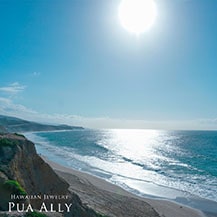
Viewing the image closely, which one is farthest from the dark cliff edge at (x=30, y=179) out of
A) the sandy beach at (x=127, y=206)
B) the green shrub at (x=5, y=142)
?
the sandy beach at (x=127, y=206)

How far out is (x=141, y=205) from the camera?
2064cm

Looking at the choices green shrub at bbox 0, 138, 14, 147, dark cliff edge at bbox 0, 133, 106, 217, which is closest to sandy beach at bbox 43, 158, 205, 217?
dark cliff edge at bbox 0, 133, 106, 217

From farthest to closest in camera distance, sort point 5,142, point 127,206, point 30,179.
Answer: point 127,206 → point 5,142 → point 30,179

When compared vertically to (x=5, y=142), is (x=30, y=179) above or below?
below

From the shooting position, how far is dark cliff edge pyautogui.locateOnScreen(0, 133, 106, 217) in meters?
10.2

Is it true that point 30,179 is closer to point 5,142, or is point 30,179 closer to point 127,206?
point 5,142

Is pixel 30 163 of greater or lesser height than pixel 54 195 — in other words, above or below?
above

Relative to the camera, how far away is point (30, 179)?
1259 cm

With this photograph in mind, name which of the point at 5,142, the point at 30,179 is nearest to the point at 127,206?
the point at 30,179

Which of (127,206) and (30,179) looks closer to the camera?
(30,179)

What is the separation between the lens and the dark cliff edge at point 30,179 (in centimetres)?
1023

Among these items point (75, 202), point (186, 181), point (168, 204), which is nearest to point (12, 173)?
point (75, 202)

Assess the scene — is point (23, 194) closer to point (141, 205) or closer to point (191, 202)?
point (141, 205)

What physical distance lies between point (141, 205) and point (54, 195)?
1022 cm
